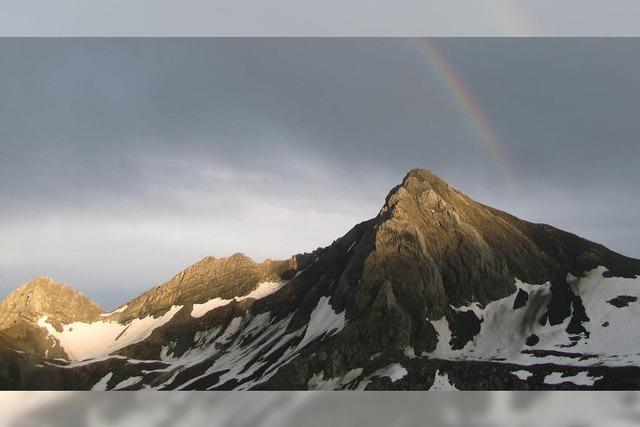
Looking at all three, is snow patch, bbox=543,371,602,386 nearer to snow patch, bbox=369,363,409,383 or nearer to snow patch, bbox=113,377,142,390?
snow patch, bbox=369,363,409,383

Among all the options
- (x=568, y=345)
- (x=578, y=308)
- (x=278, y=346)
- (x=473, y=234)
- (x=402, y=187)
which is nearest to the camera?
(x=568, y=345)

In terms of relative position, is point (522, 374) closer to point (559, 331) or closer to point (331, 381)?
point (559, 331)

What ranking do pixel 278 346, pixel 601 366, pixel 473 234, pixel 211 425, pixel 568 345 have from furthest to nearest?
pixel 473 234 < pixel 278 346 < pixel 568 345 < pixel 601 366 < pixel 211 425

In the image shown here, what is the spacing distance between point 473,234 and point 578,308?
37.1 meters

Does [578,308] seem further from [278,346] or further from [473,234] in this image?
[278,346]

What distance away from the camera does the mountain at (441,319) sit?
11800 cm

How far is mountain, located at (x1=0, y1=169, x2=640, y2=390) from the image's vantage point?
11800 centimetres

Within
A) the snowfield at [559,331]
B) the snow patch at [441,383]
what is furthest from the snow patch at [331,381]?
the snowfield at [559,331]

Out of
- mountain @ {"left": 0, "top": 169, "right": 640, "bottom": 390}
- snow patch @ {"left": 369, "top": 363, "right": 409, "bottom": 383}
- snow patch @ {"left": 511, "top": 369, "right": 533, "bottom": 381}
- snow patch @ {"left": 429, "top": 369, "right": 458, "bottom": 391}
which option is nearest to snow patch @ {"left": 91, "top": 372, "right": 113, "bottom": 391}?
mountain @ {"left": 0, "top": 169, "right": 640, "bottom": 390}

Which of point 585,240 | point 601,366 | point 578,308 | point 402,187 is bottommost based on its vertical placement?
point 601,366

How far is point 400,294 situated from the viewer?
156m

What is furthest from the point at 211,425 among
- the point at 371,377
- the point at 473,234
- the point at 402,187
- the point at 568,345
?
the point at 402,187

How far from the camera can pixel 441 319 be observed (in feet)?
490

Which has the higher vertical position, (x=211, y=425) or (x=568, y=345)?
(x=211, y=425)
